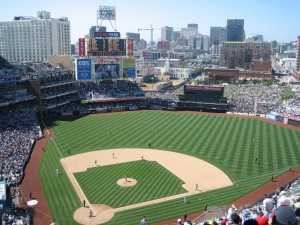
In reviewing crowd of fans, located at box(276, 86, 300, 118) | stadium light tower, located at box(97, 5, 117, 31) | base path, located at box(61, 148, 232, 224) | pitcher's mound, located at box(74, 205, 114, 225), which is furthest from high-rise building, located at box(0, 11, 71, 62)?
pitcher's mound, located at box(74, 205, 114, 225)

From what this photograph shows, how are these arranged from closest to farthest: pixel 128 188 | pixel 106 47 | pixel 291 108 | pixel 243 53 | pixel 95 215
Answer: pixel 95 215
pixel 128 188
pixel 291 108
pixel 106 47
pixel 243 53

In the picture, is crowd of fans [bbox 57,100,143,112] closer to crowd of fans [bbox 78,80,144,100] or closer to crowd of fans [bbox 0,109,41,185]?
crowd of fans [bbox 78,80,144,100]

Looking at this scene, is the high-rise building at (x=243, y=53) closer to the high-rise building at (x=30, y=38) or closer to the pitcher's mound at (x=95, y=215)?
the high-rise building at (x=30, y=38)

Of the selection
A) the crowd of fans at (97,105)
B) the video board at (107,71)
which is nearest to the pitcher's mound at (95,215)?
the crowd of fans at (97,105)

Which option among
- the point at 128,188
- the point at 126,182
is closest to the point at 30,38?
the point at 126,182

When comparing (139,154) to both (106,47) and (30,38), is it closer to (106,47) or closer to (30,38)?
(106,47)

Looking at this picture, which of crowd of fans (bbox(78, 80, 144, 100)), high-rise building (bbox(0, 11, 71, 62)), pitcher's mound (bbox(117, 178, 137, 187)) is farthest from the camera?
high-rise building (bbox(0, 11, 71, 62))

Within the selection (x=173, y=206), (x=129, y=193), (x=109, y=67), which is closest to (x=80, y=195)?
(x=129, y=193)
